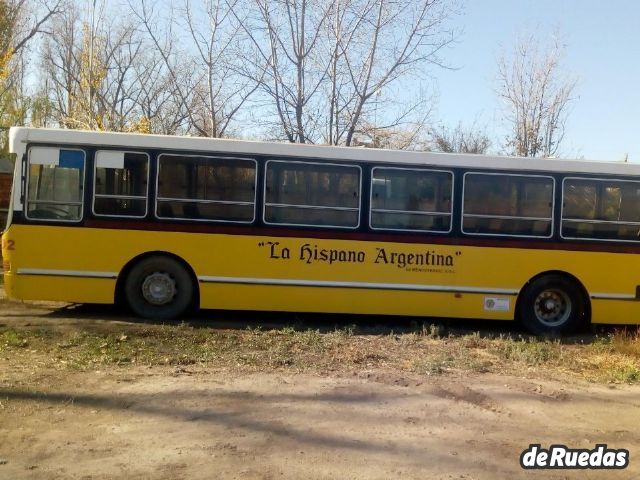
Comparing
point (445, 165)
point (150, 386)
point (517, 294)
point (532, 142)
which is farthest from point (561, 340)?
point (532, 142)

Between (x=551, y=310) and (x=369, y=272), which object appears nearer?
(x=369, y=272)

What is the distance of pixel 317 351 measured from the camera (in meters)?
7.29

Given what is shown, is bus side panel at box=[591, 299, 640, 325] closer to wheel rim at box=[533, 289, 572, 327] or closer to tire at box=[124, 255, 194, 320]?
wheel rim at box=[533, 289, 572, 327]

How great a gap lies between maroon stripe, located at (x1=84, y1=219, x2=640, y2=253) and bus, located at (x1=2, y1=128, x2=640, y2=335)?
2 centimetres

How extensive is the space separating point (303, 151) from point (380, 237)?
174 centimetres

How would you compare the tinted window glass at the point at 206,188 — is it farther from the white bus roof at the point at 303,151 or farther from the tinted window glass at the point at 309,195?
the tinted window glass at the point at 309,195

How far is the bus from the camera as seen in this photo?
889 centimetres

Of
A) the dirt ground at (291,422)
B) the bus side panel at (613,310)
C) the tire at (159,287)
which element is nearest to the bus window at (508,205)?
the bus side panel at (613,310)

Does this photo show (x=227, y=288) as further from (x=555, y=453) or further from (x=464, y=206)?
(x=555, y=453)

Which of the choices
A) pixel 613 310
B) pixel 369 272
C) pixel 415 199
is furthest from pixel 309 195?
pixel 613 310

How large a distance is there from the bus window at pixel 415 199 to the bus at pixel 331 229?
0.05ft

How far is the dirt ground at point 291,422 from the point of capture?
165 inches

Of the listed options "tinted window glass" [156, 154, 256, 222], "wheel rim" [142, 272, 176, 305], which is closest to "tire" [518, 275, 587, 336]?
"tinted window glass" [156, 154, 256, 222]

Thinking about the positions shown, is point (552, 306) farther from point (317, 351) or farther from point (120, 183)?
point (120, 183)
